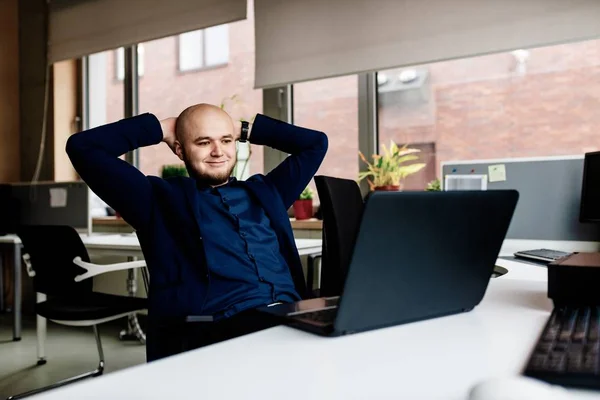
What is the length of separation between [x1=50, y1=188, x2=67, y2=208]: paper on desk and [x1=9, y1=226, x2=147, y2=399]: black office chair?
5.44 feet

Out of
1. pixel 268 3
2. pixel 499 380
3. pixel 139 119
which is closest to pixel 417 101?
pixel 268 3

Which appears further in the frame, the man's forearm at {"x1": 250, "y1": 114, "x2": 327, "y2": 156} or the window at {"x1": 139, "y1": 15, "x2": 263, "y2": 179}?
the window at {"x1": 139, "y1": 15, "x2": 263, "y2": 179}

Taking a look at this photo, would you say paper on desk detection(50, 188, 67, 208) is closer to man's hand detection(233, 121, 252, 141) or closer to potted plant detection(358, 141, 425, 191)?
potted plant detection(358, 141, 425, 191)

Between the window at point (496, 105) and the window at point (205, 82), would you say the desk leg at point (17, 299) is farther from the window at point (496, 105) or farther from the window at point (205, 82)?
the window at point (496, 105)

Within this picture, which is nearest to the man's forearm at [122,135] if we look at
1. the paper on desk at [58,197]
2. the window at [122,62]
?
the paper on desk at [58,197]

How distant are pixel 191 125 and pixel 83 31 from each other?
12.1 feet

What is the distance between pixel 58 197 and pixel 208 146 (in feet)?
10.7

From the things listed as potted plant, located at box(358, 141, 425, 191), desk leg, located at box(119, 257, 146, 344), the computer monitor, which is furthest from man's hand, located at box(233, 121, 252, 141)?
desk leg, located at box(119, 257, 146, 344)

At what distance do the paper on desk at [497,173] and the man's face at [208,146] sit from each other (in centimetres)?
155

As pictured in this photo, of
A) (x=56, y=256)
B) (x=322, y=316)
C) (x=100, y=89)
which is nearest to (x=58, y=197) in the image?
(x=100, y=89)

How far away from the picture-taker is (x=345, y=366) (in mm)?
670

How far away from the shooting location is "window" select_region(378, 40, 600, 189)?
119 inches

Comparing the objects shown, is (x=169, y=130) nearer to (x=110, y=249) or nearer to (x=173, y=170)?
(x=110, y=249)

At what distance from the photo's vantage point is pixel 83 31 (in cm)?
473
